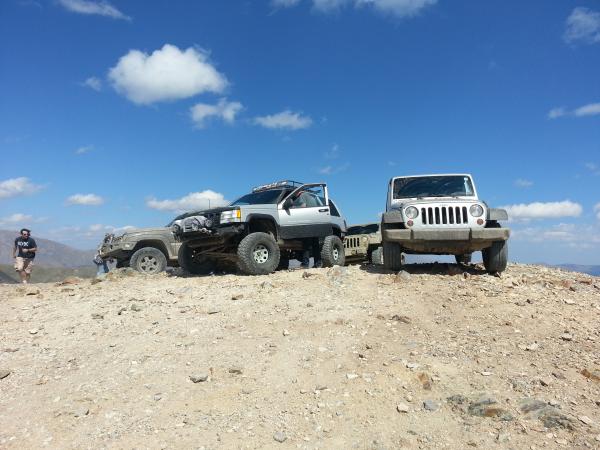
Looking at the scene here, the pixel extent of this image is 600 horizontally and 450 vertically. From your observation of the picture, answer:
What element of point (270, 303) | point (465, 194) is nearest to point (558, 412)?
point (270, 303)

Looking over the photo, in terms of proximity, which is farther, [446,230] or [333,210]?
[333,210]

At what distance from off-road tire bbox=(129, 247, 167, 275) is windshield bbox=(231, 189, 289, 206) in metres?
2.27

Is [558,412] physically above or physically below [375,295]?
below

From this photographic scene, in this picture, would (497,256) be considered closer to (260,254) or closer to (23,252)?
(260,254)

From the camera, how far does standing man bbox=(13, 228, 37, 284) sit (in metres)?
10.3

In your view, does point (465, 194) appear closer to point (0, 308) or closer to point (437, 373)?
point (437, 373)

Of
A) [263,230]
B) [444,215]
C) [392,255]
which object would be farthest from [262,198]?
[444,215]

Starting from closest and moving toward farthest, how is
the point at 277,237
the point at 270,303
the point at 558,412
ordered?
the point at 558,412 < the point at 270,303 < the point at 277,237

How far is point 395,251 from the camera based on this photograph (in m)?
7.62

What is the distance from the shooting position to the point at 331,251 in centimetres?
993

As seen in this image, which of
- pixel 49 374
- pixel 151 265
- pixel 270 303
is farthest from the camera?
pixel 151 265

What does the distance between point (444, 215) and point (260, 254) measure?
138 inches

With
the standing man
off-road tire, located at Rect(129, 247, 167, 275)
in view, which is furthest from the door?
the standing man

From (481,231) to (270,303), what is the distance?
143 inches
